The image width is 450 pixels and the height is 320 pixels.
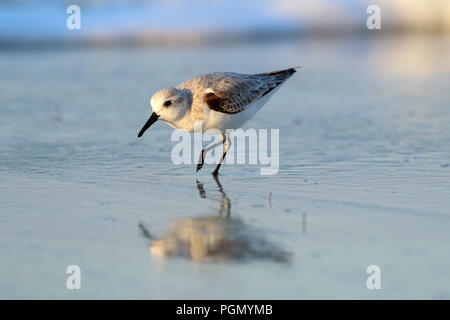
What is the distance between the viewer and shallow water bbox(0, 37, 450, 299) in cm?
447

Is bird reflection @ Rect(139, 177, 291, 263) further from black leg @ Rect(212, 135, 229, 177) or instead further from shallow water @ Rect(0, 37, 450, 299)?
black leg @ Rect(212, 135, 229, 177)

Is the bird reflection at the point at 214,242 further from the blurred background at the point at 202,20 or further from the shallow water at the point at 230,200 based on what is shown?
the blurred background at the point at 202,20

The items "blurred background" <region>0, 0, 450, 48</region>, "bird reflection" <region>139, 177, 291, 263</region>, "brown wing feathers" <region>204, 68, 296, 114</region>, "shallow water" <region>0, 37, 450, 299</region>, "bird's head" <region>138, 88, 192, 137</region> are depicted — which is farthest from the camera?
"blurred background" <region>0, 0, 450, 48</region>

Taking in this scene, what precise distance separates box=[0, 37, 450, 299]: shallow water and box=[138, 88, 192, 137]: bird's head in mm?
485

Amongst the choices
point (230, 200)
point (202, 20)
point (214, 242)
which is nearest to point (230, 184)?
point (230, 200)

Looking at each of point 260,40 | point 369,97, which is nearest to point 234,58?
point 260,40

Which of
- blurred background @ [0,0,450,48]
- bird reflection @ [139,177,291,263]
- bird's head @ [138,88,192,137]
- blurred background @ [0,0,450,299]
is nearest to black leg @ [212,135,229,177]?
blurred background @ [0,0,450,299]

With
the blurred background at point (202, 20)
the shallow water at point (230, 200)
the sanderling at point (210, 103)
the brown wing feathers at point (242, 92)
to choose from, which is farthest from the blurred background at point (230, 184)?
the blurred background at point (202, 20)

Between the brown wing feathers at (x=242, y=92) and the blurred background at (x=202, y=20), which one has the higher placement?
the blurred background at (x=202, y=20)

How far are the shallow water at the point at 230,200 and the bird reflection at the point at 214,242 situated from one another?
1 cm

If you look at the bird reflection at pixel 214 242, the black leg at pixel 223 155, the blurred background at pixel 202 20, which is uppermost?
the blurred background at pixel 202 20

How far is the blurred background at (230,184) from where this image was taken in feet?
14.8
